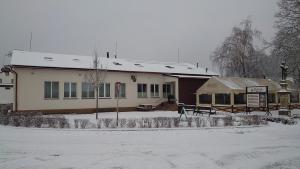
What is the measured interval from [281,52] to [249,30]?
2258cm

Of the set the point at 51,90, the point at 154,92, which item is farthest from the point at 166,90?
the point at 51,90

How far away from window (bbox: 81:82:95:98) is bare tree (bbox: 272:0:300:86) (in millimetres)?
16381

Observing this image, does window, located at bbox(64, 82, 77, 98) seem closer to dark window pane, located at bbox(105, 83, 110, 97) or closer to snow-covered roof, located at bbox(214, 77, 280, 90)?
dark window pane, located at bbox(105, 83, 110, 97)

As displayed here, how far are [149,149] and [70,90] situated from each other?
711 inches

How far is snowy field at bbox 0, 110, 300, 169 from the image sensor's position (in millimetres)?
7898

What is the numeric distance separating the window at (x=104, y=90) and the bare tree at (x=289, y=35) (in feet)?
50.5

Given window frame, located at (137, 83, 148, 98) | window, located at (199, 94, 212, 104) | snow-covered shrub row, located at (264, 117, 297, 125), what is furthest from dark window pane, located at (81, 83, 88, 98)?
snow-covered shrub row, located at (264, 117, 297, 125)

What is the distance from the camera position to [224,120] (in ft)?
52.7

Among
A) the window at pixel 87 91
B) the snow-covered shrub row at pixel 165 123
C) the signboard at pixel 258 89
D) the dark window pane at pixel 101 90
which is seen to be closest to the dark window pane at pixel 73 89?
the window at pixel 87 91

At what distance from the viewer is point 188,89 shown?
1214 inches

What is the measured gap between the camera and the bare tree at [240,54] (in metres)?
41.4

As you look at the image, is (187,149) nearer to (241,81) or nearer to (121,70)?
(121,70)

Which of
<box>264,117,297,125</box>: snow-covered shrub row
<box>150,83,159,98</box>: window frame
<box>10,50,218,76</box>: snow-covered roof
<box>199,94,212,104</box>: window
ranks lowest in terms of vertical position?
<box>264,117,297,125</box>: snow-covered shrub row

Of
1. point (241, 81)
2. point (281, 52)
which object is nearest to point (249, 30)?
point (241, 81)
